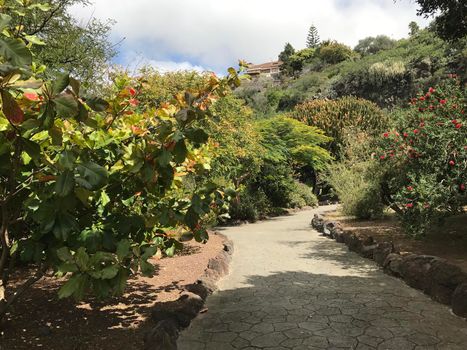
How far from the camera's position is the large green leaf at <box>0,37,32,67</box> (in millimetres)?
1753

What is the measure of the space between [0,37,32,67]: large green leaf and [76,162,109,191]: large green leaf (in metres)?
0.61

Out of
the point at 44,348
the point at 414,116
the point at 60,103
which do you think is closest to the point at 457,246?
the point at 414,116

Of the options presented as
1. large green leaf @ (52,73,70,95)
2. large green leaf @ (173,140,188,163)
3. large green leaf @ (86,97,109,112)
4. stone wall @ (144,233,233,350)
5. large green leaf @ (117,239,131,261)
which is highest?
large green leaf @ (52,73,70,95)

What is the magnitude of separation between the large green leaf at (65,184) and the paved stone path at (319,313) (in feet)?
10.2

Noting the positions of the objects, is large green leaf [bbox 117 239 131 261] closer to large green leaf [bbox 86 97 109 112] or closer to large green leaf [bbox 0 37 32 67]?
large green leaf [bbox 86 97 109 112]

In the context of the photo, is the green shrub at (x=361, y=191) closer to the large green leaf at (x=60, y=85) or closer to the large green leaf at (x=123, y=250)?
the large green leaf at (x=123, y=250)

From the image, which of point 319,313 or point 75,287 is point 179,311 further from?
point 75,287

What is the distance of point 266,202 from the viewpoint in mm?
20734

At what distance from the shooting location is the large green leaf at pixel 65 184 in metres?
2.08

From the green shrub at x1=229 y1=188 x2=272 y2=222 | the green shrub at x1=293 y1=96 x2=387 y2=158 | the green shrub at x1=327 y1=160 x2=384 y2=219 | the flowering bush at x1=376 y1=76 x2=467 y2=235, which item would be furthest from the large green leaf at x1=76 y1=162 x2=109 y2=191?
the green shrub at x1=293 y1=96 x2=387 y2=158

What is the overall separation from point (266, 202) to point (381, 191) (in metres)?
8.29

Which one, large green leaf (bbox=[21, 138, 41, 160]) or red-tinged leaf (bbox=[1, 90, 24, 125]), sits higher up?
red-tinged leaf (bbox=[1, 90, 24, 125])

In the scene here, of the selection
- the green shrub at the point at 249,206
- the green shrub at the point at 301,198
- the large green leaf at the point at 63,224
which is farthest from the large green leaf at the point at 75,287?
the green shrub at the point at 301,198

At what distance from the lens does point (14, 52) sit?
5.81 feet
